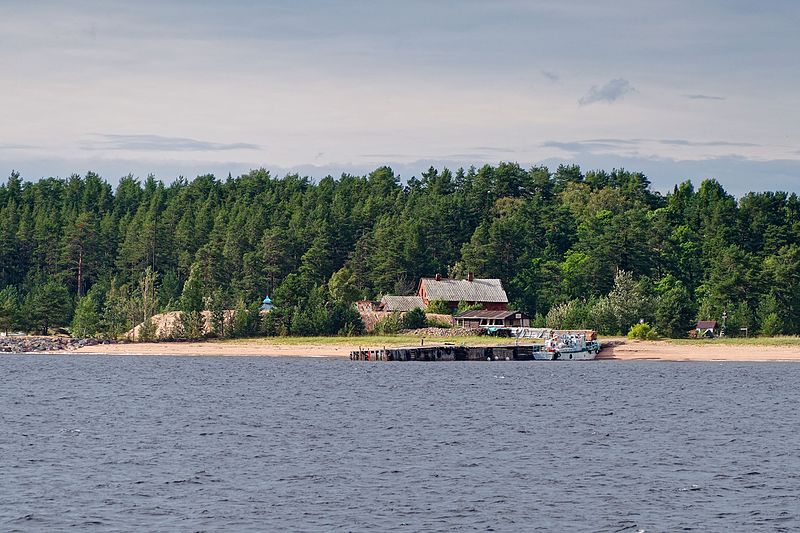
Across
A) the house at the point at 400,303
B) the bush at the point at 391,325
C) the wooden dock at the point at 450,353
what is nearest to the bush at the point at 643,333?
the wooden dock at the point at 450,353

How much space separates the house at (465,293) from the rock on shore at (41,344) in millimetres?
37973

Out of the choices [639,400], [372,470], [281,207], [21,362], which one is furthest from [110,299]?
[372,470]

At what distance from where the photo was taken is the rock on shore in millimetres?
125375

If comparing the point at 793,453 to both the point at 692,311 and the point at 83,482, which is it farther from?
the point at 692,311

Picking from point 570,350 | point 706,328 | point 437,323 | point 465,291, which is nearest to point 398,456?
point 570,350

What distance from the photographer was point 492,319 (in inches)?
5098

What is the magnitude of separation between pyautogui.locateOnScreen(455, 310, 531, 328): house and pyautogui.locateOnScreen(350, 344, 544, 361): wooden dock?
1864 centimetres

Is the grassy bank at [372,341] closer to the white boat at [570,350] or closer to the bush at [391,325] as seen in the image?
the bush at [391,325]

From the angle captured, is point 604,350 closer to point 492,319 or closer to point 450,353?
point 450,353

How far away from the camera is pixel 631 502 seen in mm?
36000

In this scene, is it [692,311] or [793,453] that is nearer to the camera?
[793,453]

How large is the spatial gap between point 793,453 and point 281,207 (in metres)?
145

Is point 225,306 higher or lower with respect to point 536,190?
lower

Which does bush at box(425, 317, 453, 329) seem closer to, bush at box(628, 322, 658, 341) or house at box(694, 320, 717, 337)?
bush at box(628, 322, 658, 341)
